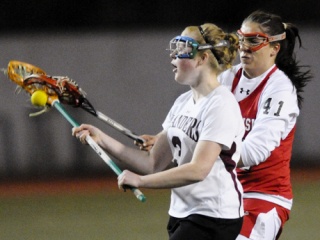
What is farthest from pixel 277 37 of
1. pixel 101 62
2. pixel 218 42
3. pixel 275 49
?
pixel 101 62

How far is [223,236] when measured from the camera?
4098mm

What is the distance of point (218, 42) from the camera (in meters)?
4.09

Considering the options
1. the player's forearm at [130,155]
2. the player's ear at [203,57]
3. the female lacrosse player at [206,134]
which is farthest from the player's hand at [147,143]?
the player's ear at [203,57]

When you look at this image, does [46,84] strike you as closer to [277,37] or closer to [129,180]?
[129,180]

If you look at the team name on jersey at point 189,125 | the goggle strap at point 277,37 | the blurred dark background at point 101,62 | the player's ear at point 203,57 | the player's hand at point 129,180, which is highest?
the player's ear at point 203,57

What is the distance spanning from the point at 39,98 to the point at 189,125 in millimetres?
914

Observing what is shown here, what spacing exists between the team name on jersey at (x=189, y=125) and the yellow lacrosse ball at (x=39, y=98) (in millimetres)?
781

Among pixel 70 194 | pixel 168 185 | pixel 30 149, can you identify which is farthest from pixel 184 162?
pixel 30 149

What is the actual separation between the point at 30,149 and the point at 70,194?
0.98 meters

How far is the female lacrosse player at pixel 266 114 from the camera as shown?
15.5 ft

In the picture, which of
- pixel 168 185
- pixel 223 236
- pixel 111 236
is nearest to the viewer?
pixel 168 185

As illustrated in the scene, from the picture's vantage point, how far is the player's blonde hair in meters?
4.09

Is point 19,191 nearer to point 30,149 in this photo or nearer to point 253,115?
point 30,149

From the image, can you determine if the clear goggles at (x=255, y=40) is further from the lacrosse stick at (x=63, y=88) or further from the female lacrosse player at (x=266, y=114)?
the lacrosse stick at (x=63, y=88)
